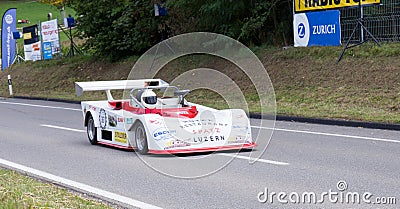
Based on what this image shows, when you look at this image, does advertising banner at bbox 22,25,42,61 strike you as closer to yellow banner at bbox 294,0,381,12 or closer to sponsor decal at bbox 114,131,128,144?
yellow banner at bbox 294,0,381,12

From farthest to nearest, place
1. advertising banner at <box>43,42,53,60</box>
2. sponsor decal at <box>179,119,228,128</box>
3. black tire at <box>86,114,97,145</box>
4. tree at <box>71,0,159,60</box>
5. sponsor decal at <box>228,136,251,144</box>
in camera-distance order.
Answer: advertising banner at <box>43,42,53,60</box>
tree at <box>71,0,159,60</box>
black tire at <box>86,114,97,145</box>
sponsor decal at <box>228,136,251,144</box>
sponsor decal at <box>179,119,228,128</box>

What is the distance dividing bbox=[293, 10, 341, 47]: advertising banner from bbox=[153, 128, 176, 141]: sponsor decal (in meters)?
13.5

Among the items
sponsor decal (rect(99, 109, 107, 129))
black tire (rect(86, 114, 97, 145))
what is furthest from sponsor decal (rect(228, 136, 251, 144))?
black tire (rect(86, 114, 97, 145))

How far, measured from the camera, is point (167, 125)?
12.2m

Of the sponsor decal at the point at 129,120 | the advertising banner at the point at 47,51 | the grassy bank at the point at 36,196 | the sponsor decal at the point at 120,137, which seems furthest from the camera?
the advertising banner at the point at 47,51

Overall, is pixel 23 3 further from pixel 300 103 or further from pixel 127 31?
pixel 300 103

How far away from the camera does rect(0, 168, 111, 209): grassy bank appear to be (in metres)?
8.04

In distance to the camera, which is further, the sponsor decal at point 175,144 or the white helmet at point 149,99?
the white helmet at point 149,99

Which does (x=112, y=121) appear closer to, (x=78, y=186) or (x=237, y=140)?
(x=237, y=140)

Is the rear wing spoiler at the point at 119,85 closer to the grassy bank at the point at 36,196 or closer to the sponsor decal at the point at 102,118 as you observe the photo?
the sponsor decal at the point at 102,118

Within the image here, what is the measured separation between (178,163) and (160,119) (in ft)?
3.33

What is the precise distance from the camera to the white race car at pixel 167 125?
1216cm

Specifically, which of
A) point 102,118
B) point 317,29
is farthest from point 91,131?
point 317,29

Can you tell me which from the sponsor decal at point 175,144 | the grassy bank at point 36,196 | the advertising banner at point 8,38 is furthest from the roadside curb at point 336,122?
the advertising banner at point 8,38
